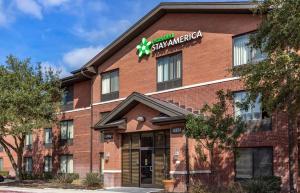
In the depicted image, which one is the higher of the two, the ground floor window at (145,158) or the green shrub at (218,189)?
the ground floor window at (145,158)

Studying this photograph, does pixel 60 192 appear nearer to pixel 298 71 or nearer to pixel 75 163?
pixel 75 163

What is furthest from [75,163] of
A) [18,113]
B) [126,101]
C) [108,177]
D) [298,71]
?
[298,71]

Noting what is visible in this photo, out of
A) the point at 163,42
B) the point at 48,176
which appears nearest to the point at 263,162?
the point at 163,42

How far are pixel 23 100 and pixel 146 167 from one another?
10.9m

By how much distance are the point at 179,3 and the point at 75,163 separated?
53.2ft

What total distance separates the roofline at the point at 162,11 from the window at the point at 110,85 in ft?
4.02

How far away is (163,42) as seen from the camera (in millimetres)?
30875

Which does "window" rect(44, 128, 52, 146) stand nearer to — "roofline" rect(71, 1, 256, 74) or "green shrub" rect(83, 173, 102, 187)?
"roofline" rect(71, 1, 256, 74)

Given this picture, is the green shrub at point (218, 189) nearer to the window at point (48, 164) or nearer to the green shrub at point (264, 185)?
the green shrub at point (264, 185)

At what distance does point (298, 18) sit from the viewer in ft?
46.4

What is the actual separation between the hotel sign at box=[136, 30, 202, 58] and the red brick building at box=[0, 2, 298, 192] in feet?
0.21

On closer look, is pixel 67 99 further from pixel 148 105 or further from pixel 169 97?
pixel 148 105

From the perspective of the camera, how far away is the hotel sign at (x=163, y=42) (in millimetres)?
28906

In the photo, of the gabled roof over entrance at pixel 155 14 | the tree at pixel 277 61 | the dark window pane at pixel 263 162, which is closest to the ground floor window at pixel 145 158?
the dark window pane at pixel 263 162
